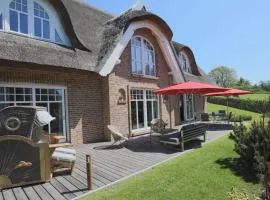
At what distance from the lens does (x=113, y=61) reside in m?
14.4

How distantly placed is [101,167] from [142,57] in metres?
10.2

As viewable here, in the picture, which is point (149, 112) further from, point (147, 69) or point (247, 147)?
point (247, 147)

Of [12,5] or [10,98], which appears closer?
[10,98]

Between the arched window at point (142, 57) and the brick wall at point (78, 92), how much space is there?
3405 millimetres

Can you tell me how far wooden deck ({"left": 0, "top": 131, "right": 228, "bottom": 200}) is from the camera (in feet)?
21.8

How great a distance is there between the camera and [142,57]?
1797 cm

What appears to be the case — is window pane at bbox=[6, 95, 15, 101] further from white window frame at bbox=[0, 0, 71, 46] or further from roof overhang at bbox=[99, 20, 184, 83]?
roof overhang at bbox=[99, 20, 184, 83]

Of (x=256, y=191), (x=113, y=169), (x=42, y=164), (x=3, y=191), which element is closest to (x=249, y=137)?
(x=256, y=191)

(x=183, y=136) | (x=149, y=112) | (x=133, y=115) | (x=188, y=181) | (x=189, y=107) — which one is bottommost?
(x=188, y=181)

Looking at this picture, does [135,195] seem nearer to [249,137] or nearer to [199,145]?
[249,137]

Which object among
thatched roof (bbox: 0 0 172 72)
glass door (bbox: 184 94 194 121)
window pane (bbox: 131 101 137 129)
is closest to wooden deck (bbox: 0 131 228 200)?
window pane (bbox: 131 101 137 129)

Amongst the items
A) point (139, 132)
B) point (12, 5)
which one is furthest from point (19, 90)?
point (139, 132)

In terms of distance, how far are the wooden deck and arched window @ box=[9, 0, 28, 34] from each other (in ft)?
18.7

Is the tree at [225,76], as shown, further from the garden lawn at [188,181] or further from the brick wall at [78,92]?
the garden lawn at [188,181]
